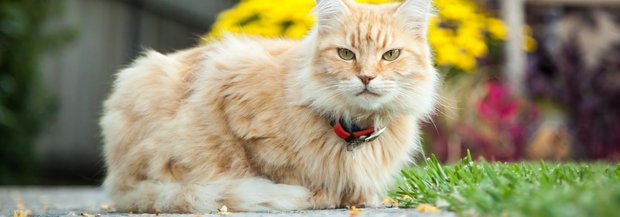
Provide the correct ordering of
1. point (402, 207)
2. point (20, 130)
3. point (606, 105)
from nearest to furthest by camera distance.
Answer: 1. point (402, 207)
2. point (20, 130)
3. point (606, 105)

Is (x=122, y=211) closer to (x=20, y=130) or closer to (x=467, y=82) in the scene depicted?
(x=20, y=130)

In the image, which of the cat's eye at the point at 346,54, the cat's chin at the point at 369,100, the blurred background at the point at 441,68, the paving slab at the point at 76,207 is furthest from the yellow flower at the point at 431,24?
the cat's chin at the point at 369,100

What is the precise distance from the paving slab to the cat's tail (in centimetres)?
10

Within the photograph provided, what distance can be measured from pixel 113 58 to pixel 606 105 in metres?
5.29

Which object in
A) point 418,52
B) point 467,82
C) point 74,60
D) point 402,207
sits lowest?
point 402,207

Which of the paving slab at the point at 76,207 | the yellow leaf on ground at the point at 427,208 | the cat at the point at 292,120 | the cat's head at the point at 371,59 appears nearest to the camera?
the yellow leaf on ground at the point at 427,208

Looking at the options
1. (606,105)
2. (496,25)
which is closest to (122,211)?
(496,25)

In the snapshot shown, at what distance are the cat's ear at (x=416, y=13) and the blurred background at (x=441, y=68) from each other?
3267 millimetres

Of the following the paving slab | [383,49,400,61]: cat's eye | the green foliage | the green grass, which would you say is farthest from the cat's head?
the green foliage

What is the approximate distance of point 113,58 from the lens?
31.4ft

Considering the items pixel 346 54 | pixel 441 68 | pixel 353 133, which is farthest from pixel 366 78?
pixel 441 68

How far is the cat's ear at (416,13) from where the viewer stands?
3.89 meters

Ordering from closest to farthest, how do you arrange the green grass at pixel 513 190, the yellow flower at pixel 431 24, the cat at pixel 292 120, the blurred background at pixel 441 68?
the green grass at pixel 513 190 < the cat at pixel 292 120 < the yellow flower at pixel 431 24 < the blurred background at pixel 441 68

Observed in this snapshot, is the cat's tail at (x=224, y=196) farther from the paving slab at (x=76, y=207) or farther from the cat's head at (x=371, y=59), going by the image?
the cat's head at (x=371, y=59)
